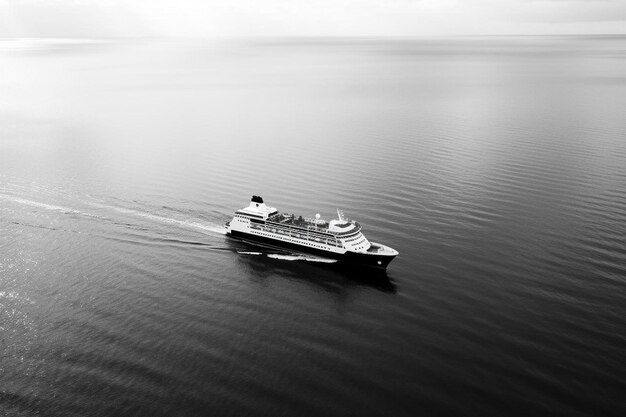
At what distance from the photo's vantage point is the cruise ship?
77.6 m

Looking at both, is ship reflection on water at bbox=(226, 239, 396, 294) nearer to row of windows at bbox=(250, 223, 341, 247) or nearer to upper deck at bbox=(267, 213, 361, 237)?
row of windows at bbox=(250, 223, 341, 247)

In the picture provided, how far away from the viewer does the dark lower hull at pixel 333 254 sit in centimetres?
7544

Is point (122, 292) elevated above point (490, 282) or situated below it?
below

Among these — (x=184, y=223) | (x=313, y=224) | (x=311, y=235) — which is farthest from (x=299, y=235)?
(x=184, y=223)

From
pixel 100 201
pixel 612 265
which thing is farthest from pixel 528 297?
pixel 100 201

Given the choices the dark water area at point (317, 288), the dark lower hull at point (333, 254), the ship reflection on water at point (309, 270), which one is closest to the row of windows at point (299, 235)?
the dark lower hull at point (333, 254)

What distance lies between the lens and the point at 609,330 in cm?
5675

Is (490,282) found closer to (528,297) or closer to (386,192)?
(528,297)

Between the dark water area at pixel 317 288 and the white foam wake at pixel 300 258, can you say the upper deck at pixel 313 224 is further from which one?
the dark water area at pixel 317 288

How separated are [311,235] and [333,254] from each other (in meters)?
5.12

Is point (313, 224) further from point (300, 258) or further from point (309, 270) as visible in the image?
point (309, 270)

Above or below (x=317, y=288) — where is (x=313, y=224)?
above

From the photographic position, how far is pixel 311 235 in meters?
82.6

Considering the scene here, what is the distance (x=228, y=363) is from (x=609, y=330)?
42.9 metres
